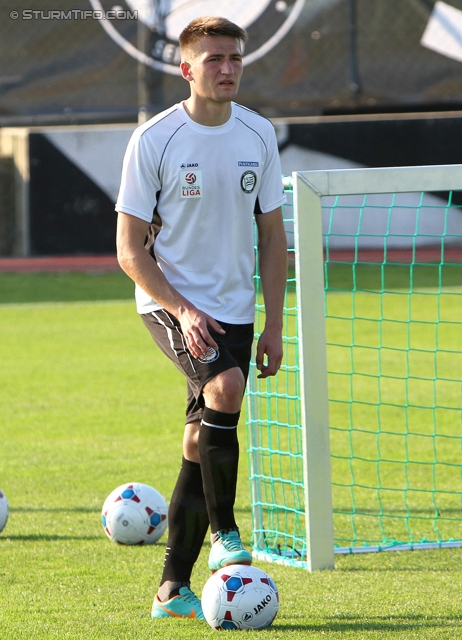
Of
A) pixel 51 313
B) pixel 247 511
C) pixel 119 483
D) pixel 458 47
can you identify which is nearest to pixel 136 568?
pixel 247 511

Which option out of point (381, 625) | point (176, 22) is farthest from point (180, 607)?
point (176, 22)

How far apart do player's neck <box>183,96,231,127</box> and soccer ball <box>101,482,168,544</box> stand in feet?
6.46

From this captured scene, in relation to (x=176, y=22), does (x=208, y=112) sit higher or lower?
lower

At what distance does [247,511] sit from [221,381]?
2.16 meters

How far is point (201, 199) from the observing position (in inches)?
142

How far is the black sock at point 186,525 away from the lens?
3.76m

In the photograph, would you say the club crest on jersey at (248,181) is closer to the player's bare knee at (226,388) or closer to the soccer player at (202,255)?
the soccer player at (202,255)

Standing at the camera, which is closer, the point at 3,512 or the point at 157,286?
the point at 157,286

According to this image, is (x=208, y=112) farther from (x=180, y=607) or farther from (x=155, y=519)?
(x=155, y=519)

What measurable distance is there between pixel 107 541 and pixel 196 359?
1689 millimetres

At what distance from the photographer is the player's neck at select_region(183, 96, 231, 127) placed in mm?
3646

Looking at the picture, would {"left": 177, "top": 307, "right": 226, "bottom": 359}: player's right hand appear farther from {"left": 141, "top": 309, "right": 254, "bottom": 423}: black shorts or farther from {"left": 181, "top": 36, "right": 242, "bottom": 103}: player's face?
{"left": 181, "top": 36, "right": 242, "bottom": 103}: player's face

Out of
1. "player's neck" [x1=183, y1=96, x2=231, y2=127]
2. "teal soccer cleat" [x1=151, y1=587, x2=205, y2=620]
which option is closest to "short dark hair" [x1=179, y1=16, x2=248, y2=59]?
"player's neck" [x1=183, y1=96, x2=231, y2=127]

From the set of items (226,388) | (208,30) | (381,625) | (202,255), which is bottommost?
(381,625)
